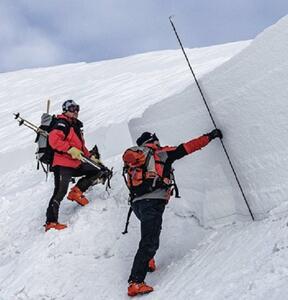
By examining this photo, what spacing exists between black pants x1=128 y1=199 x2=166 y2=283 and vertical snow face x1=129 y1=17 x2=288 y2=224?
82 cm

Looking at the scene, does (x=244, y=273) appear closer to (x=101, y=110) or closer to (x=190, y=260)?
(x=190, y=260)

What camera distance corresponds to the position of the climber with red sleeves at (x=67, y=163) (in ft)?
22.7

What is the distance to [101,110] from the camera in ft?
42.8

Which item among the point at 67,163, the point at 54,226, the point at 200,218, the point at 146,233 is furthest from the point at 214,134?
the point at 54,226

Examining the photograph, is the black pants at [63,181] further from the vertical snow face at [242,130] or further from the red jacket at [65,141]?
the vertical snow face at [242,130]

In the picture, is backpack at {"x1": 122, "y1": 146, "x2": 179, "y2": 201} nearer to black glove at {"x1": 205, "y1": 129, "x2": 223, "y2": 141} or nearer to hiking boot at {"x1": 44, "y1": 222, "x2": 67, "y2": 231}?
black glove at {"x1": 205, "y1": 129, "x2": 223, "y2": 141}

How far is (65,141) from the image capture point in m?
7.00

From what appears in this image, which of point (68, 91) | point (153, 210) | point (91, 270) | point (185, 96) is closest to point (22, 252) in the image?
point (91, 270)

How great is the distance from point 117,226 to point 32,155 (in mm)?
4775

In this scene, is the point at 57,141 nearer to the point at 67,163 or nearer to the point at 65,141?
the point at 65,141

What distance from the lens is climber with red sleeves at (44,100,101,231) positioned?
273 inches

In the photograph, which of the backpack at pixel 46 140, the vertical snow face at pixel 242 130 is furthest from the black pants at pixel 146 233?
the backpack at pixel 46 140

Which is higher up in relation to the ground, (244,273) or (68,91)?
(68,91)

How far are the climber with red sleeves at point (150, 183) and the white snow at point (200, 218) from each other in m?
0.35
